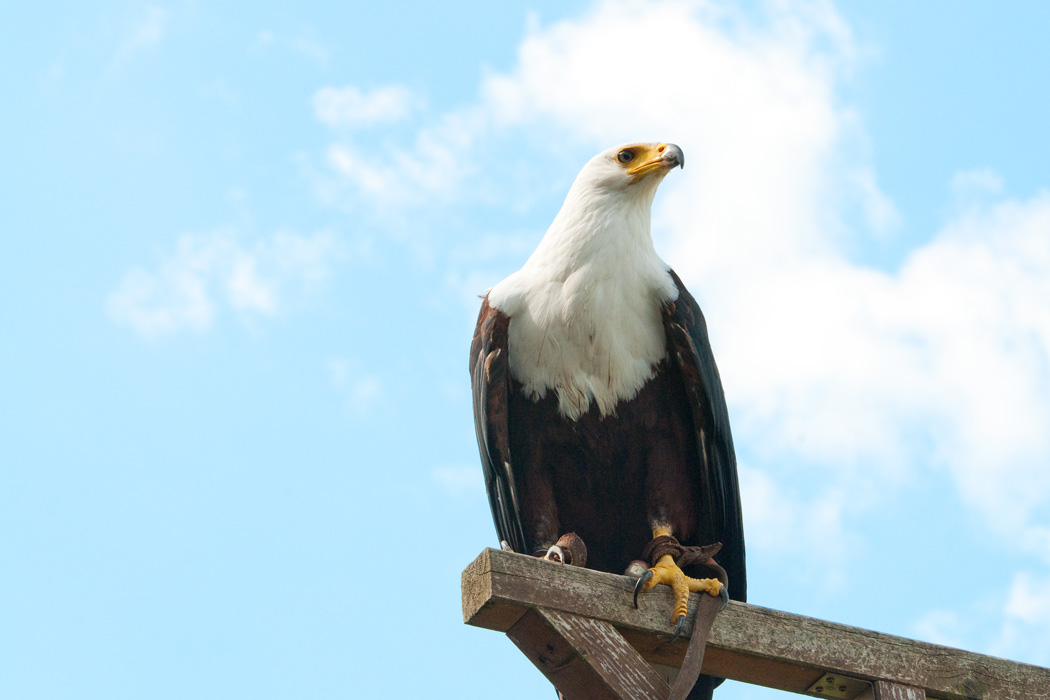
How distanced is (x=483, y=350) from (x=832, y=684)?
175cm

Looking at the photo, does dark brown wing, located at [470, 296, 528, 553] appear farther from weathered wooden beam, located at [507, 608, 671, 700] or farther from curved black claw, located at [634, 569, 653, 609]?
weathered wooden beam, located at [507, 608, 671, 700]

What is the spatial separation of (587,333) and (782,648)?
1.44 metres

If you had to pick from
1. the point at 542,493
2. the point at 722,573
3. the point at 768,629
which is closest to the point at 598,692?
the point at 768,629

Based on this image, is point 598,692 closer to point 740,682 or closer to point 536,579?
point 536,579

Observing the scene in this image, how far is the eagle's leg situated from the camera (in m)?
3.49

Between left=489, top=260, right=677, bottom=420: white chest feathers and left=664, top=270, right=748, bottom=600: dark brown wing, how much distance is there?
80mm

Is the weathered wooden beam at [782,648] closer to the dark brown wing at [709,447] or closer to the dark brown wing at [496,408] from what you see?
the dark brown wing at [709,447]

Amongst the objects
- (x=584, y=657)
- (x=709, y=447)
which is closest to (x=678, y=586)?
(x=584, y=657)

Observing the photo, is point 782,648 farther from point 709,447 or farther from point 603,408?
point 603,408

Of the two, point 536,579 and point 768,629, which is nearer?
point 536,579

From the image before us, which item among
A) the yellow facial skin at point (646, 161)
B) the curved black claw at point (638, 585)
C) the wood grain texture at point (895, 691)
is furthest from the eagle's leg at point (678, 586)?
the yellow facial skin at point (646, 161)

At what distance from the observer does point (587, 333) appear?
4.38 metres

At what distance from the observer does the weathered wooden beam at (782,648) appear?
325 centimetres

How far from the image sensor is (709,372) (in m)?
4.49
